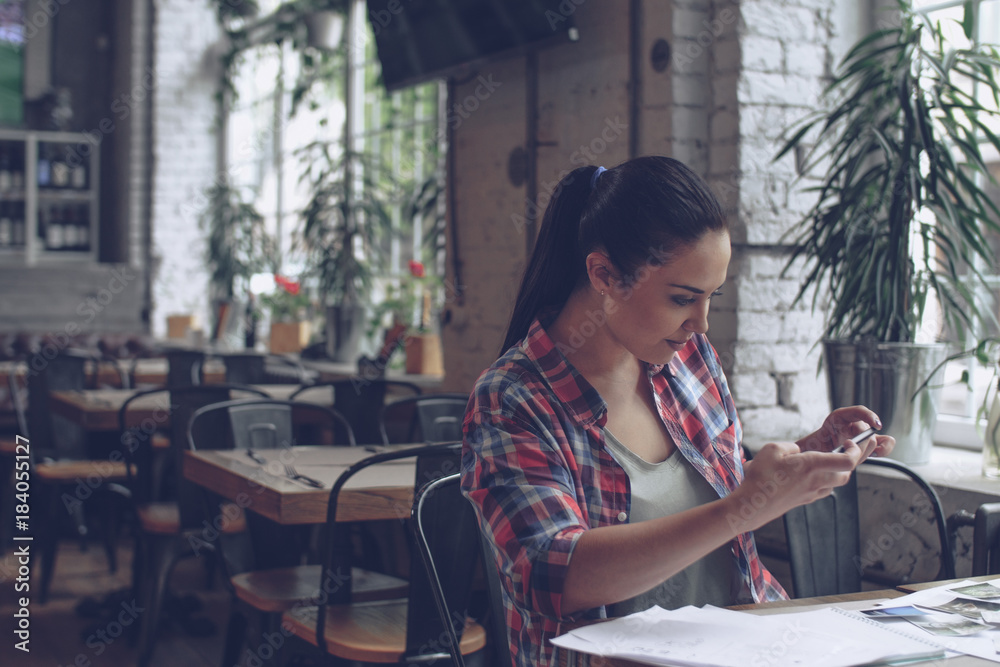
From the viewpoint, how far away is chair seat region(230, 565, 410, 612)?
2277 mm

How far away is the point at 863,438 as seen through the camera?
1275 millimetres

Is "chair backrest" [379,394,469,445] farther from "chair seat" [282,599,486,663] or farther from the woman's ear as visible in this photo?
the woman's ear

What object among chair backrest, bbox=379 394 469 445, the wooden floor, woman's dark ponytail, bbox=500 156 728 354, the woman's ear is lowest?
the wooden floor

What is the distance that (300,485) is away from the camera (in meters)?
2.18

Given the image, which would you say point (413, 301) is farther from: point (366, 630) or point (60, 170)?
point (60, 170)

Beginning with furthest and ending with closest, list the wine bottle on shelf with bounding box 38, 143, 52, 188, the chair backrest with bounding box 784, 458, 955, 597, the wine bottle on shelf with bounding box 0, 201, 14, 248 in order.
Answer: the wine bottle on shelf with bounding box 38, 143, 52, 188 < the wine bottle on shelf with bounding box 0, 201, 14, 248 < the chair backrest with bounding box 784, 458, 955, 597

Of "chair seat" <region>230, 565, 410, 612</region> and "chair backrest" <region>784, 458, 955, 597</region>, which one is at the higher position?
"chair backrest" <region>784, 458, 955, 597</region>

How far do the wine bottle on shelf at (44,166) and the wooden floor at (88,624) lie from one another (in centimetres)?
498

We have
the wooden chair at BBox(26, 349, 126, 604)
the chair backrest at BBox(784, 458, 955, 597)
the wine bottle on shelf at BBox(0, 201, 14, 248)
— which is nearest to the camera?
the chair backrest at BBox(784, 458, 955, 597)

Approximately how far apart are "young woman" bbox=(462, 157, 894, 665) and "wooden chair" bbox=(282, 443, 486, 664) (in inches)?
23.9

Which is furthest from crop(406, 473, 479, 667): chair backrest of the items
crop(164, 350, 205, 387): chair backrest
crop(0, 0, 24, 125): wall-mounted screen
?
crop(0, 0, 24, 125): wall-mounted screen

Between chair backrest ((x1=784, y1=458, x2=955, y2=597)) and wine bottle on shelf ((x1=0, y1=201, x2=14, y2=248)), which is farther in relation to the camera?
wine bottle on shelf ((x1=0, y1=201, x2=14, y2=248))

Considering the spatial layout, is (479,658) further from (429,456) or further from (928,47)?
(928,47)

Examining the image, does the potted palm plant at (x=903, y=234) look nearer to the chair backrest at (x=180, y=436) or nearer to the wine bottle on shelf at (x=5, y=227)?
the chair backrest at (x=180, y=436)
